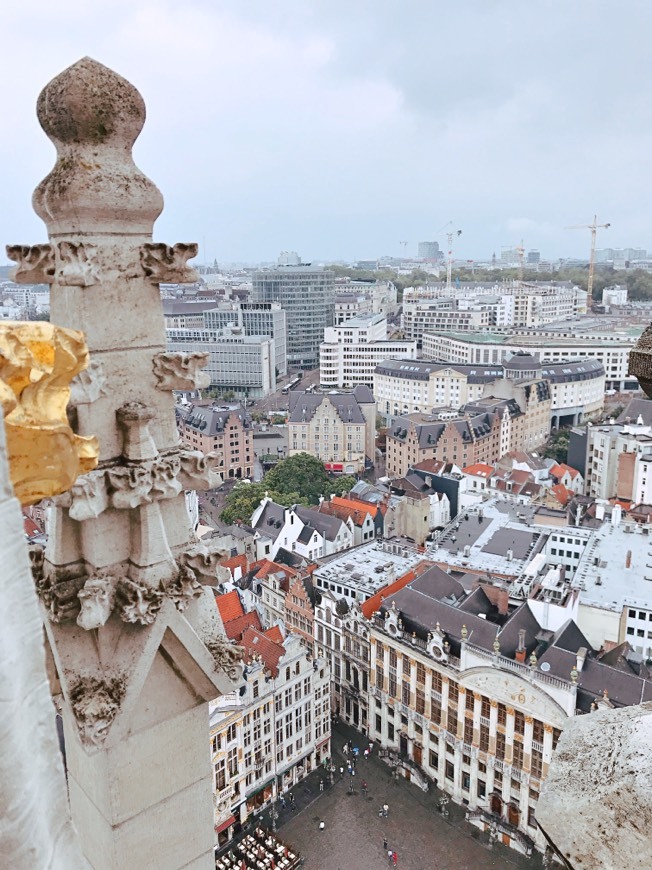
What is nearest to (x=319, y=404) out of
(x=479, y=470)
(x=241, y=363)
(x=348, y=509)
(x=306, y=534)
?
(x=479, y=470)

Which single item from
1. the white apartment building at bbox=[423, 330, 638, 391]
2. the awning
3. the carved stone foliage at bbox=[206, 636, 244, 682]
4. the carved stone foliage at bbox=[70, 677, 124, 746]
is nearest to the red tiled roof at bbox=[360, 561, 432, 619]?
the awning

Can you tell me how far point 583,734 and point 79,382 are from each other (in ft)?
11.5

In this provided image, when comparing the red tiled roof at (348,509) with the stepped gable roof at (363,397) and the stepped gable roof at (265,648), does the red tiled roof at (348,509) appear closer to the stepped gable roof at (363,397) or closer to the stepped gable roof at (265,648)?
the stepped gable roof at (265,648)

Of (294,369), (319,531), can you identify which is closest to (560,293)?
(294,369)

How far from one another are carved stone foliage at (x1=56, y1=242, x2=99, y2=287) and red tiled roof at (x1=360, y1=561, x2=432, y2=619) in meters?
36.9

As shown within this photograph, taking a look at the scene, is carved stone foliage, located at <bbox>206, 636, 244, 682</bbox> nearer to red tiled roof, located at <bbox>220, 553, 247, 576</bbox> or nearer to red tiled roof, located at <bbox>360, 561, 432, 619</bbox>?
red tiled roof, located at <bbox>360, 561, 432, 619</bbox>

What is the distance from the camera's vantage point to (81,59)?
4.93 m

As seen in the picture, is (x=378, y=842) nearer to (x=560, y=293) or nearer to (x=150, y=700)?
(x=150, y=700)

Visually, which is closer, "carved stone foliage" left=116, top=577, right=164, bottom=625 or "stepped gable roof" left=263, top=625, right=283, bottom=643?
"carved stone foliage" left=116, top=577, right=164, bottom=625

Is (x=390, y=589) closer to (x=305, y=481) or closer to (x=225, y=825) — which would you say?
(x=225, y=825)

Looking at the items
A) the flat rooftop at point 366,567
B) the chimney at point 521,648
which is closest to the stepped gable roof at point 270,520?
the flat rooftop at point 366,567

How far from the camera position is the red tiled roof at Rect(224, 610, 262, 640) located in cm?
3741

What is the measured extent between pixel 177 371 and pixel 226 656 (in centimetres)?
215

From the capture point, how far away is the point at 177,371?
5086 millimetres
